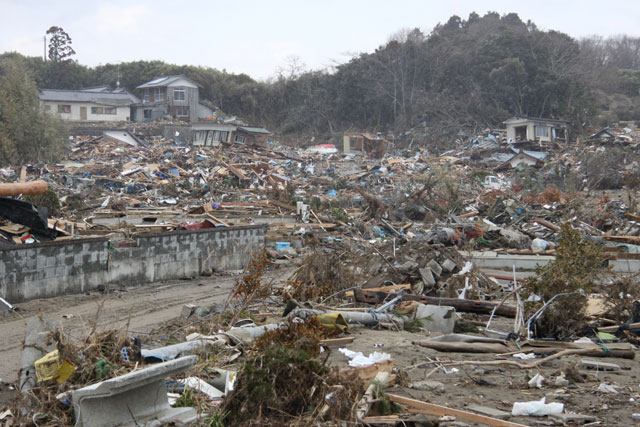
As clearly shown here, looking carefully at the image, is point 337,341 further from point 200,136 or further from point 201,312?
point 200,136

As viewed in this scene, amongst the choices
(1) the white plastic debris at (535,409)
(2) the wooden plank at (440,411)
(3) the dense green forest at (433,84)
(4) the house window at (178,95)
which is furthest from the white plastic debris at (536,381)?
(4) the house window at (178,95)

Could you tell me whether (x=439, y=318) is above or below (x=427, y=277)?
below

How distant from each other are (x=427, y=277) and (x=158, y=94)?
4709 cm

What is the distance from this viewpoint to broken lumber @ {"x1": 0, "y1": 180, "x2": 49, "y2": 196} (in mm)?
10680

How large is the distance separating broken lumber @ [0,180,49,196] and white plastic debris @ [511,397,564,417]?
8.81 meters

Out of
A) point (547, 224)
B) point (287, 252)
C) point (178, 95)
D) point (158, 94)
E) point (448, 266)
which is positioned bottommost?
point (287, 252)

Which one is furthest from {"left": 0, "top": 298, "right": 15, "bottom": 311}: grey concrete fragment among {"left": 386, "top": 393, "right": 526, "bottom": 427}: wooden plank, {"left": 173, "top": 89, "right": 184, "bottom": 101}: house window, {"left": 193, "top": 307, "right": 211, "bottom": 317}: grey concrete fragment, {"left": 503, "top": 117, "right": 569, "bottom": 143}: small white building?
{"left": 173, "top": 89, "right": 184, "bottom": 101}: house window

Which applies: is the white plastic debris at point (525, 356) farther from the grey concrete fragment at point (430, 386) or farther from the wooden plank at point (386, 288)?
the wooden plank at point (386, 288)

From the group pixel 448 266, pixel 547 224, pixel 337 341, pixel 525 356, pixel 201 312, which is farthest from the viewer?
pixel 547 224

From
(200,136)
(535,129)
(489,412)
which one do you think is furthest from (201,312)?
(200,136)

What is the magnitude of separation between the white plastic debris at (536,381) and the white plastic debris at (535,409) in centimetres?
82

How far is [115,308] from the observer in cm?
1088

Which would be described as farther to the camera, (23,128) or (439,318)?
→ (23,128)

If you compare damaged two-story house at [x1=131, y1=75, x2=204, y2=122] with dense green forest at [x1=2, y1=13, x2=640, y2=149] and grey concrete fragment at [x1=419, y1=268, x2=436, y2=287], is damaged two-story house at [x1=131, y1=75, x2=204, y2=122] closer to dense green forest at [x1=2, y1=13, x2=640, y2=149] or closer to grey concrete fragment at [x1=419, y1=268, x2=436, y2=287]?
dense green forest at [x1=2, y1=13, x2=640, y2=149]
